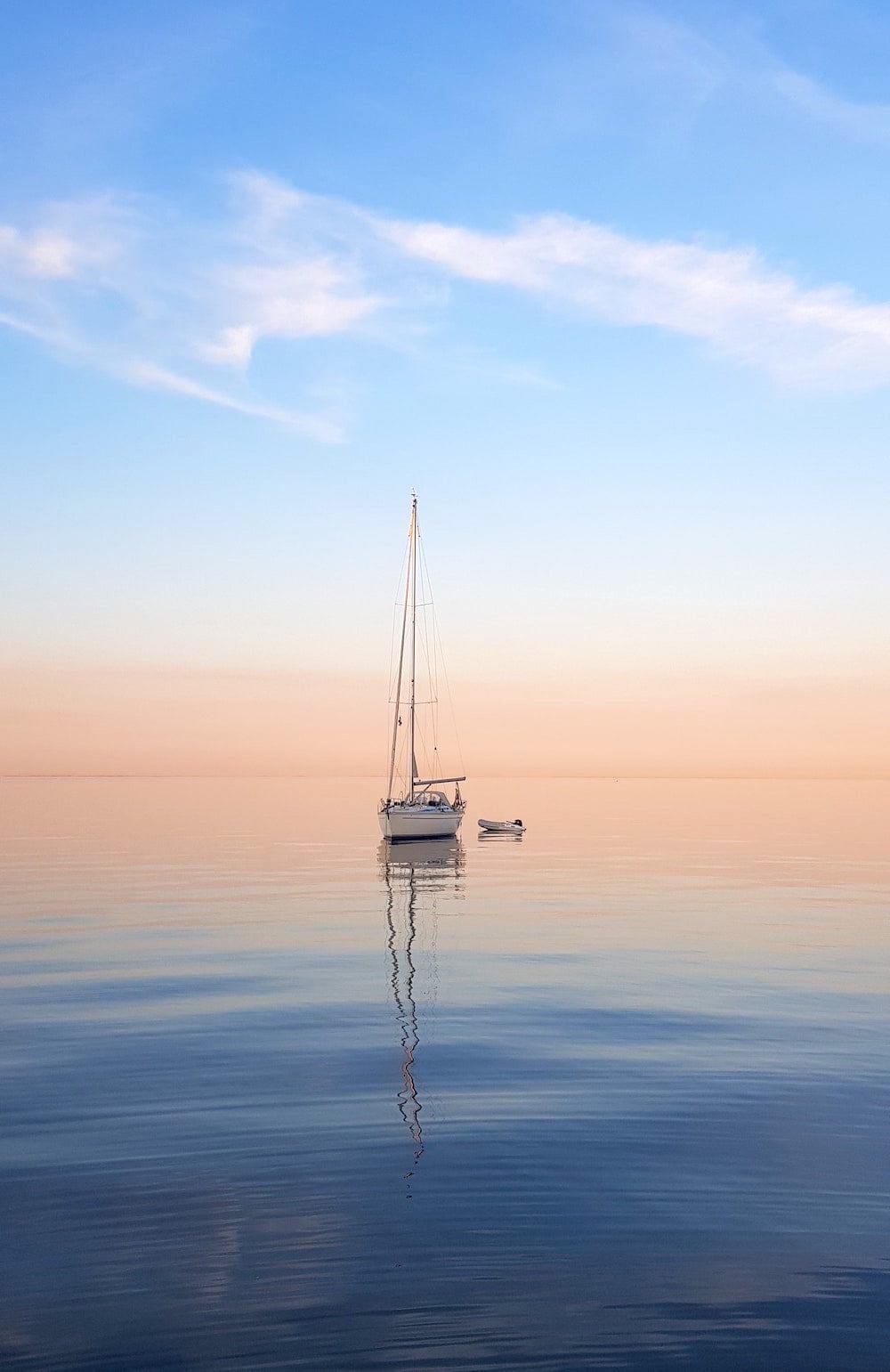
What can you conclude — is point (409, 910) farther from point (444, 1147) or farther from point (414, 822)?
point (414, 822)

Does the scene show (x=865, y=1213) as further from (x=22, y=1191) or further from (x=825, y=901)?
(x=825, y=901)

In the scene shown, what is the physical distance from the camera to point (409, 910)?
48438 millimetres

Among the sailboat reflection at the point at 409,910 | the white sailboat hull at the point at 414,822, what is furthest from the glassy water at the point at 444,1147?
the white sailboat hull at the point at 414,822

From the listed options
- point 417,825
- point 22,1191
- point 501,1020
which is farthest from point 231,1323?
point 417,825

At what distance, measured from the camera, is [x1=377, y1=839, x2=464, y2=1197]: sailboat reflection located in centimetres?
1919

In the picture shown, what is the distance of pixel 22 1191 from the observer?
14.0 meters

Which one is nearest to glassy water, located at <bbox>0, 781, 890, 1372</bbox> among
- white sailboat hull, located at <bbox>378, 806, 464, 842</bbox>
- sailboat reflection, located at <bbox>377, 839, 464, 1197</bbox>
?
sailboat reflection, located at <bbox>377, 839, 464, 1197</bbox>

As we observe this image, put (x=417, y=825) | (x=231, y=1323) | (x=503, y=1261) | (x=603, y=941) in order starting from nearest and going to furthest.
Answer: (x=231, y=1323) < (x=503, y=1261) < (x=603, y=941) < (x=417, y=825)

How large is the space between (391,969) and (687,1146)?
686 inches

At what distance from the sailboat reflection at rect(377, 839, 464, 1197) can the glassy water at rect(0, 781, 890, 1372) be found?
23 cm

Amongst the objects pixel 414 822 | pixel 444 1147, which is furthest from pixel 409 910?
pixel 414 822

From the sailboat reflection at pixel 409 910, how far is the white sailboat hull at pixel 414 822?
1.27m

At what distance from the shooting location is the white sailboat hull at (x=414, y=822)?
9019 cm

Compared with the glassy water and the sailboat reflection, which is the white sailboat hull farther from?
the glassy water
